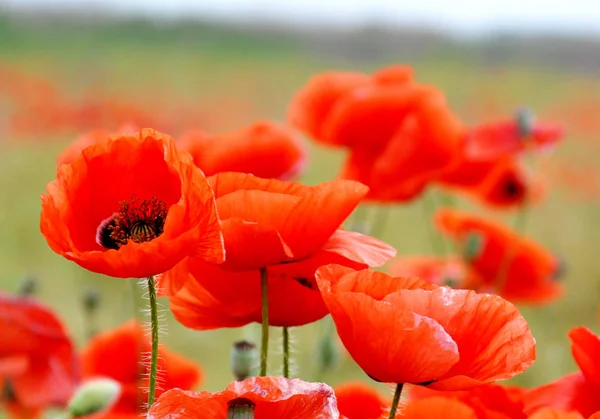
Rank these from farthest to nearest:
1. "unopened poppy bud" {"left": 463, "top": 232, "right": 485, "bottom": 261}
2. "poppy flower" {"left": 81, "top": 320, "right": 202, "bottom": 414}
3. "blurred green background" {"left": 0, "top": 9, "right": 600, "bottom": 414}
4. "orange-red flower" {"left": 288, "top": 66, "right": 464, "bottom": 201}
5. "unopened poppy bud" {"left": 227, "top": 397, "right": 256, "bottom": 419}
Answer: "blurred green background" {"left": 0, "top": 9, "right": 600, "bottom": 414}
"unopened poppy bud" {"left": 463, "top": 232, "right": 485, "bottom": 261}
"orange-red flower" {"left": 288, "top": 66, "right": 464, "bottom": 201}
"poppy flower" {"left": 81, "top": 320, "right": 202, "bottom": 414}
"unopened poppy bud" {"left": 227, "top": 397, "right": 256, "bottom": 419}

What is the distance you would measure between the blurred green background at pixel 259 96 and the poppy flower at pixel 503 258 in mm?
138

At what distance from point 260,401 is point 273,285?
0.11 metres

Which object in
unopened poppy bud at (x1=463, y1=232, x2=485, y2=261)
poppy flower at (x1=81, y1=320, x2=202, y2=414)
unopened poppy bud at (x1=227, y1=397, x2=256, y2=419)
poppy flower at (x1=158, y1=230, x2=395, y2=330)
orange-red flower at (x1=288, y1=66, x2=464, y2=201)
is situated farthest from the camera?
unopened poppy bud at (x1=463, y1=232, x2=485, y2=261)

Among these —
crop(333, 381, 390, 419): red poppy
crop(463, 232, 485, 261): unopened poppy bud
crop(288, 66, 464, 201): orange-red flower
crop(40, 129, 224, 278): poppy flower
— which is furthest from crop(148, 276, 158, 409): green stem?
crop(463, 232, 485, 261): unopened poppy bud

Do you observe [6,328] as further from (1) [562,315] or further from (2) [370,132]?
(1) [562,315]

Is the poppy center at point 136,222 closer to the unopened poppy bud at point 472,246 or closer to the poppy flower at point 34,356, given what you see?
the poppy flower at point 34,356

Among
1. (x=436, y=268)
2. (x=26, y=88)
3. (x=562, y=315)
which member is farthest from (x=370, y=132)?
(x=26, y=88)

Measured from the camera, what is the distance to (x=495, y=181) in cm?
112

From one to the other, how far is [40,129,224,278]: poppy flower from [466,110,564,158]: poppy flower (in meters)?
0.49

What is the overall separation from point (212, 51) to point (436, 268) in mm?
4837

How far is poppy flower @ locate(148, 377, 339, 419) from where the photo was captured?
34 cm

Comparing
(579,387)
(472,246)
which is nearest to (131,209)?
(579,387)

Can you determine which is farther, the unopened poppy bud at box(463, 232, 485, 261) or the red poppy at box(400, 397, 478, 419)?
the unopened poppy bud at box(463, 232, 485, 261)

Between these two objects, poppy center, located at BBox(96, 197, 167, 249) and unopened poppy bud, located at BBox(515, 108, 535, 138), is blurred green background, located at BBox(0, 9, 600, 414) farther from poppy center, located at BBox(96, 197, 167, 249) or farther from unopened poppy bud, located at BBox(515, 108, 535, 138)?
poppy center, located at BBox(96, 197, 167, 249)
